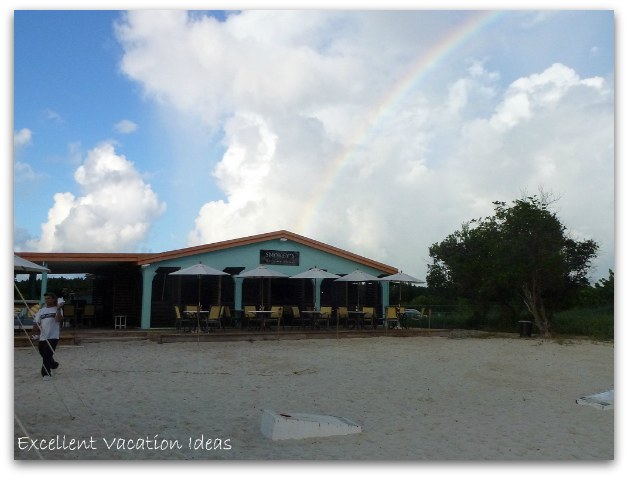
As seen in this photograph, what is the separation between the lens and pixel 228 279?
735 inches

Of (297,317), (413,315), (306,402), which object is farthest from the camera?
(413,315)

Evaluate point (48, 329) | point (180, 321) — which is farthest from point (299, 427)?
point (180, 321)

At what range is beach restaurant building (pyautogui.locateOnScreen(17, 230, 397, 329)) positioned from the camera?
57.5ft

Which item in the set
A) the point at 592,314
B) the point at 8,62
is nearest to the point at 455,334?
the point at 592,314

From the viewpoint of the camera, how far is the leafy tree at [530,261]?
19.2m

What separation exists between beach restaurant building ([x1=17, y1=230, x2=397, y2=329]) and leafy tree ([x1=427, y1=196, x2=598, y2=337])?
12.2 feet

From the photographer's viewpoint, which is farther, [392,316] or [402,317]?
[392,316]

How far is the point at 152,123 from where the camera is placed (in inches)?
355

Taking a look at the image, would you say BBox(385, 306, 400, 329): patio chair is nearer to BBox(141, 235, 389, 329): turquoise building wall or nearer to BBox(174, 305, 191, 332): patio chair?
BBox(141, 235, 389, 329): turquoise building wall

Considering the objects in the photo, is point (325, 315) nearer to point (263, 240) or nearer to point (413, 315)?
point (263, 240)

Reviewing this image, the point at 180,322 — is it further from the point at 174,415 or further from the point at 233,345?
the point at 174,415

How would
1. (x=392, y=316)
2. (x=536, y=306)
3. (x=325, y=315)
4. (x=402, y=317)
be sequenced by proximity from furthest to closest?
(x=536, y=306)
(x=392, y=316)
(x=402, y=317)
(x=325, y=315)

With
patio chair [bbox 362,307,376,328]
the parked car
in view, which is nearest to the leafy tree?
the parked car

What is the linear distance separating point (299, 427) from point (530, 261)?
14880mm
